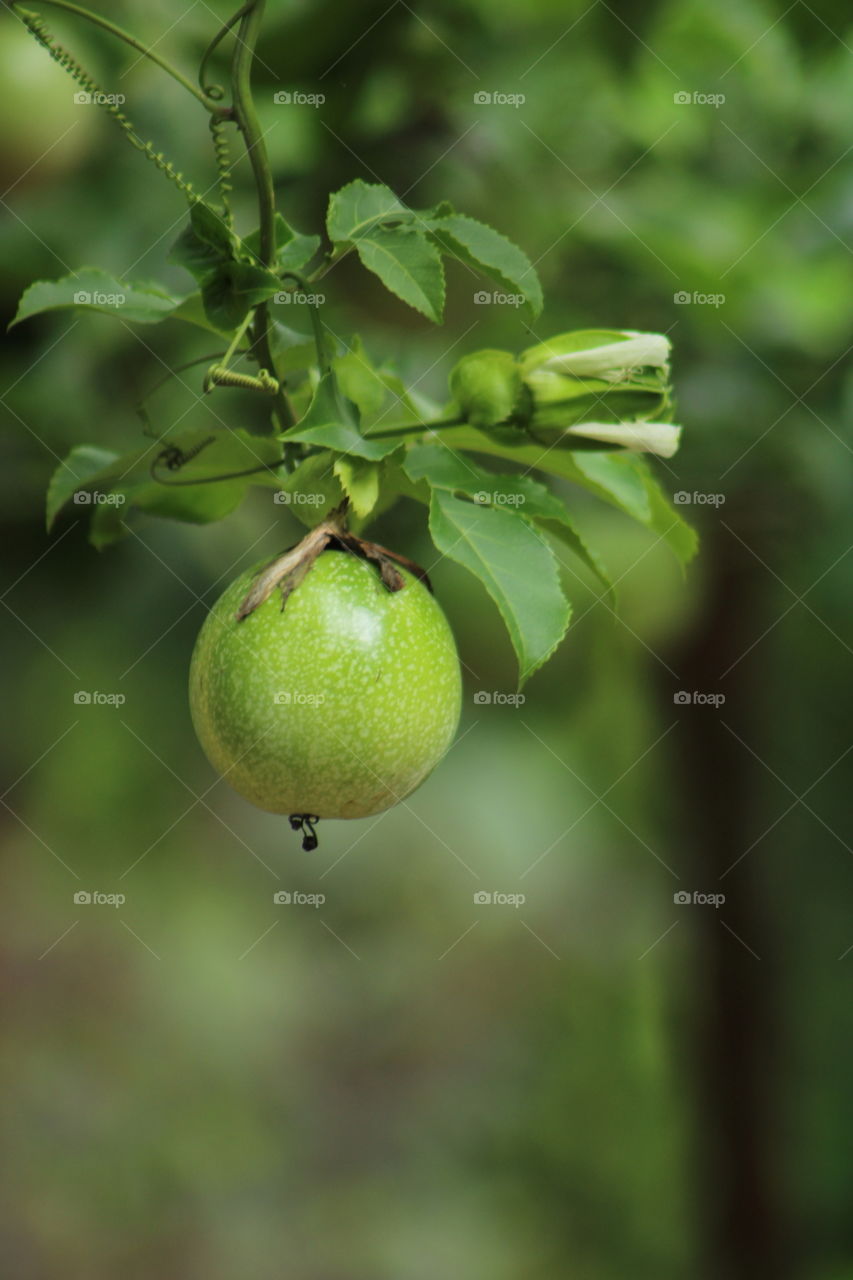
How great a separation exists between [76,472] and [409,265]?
44 centimetres

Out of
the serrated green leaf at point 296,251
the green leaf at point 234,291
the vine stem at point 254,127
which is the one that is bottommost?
the green leaf at point 234,291

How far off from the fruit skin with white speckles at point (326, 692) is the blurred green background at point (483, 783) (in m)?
0.60

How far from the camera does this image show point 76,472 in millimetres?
1175

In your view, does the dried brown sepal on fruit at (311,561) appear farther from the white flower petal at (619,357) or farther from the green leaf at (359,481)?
the white flower petal at (619,357)

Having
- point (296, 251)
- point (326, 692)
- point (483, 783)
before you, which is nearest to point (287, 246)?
point (296, 251)

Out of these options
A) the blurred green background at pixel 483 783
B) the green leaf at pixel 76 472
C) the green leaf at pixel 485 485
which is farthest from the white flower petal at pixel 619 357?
the blurred green background at pixel 483 783

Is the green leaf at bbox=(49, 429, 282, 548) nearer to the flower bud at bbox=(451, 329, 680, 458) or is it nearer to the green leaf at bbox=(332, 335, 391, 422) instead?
the green leaf at bbox=(332, 335, 391, 422)

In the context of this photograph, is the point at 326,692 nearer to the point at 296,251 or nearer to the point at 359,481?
the point at 359,481

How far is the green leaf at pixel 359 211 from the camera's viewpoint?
3.12 ft

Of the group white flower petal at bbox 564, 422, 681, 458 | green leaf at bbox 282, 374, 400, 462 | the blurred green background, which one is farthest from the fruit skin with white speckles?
the blurred green background

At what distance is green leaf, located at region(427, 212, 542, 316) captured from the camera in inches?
36.6

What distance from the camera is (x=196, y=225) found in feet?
2.99

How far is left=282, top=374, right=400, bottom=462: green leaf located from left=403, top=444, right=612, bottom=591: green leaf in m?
0.03

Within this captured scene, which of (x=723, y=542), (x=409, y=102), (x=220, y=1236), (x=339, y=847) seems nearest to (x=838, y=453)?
(x=723, y=542)
